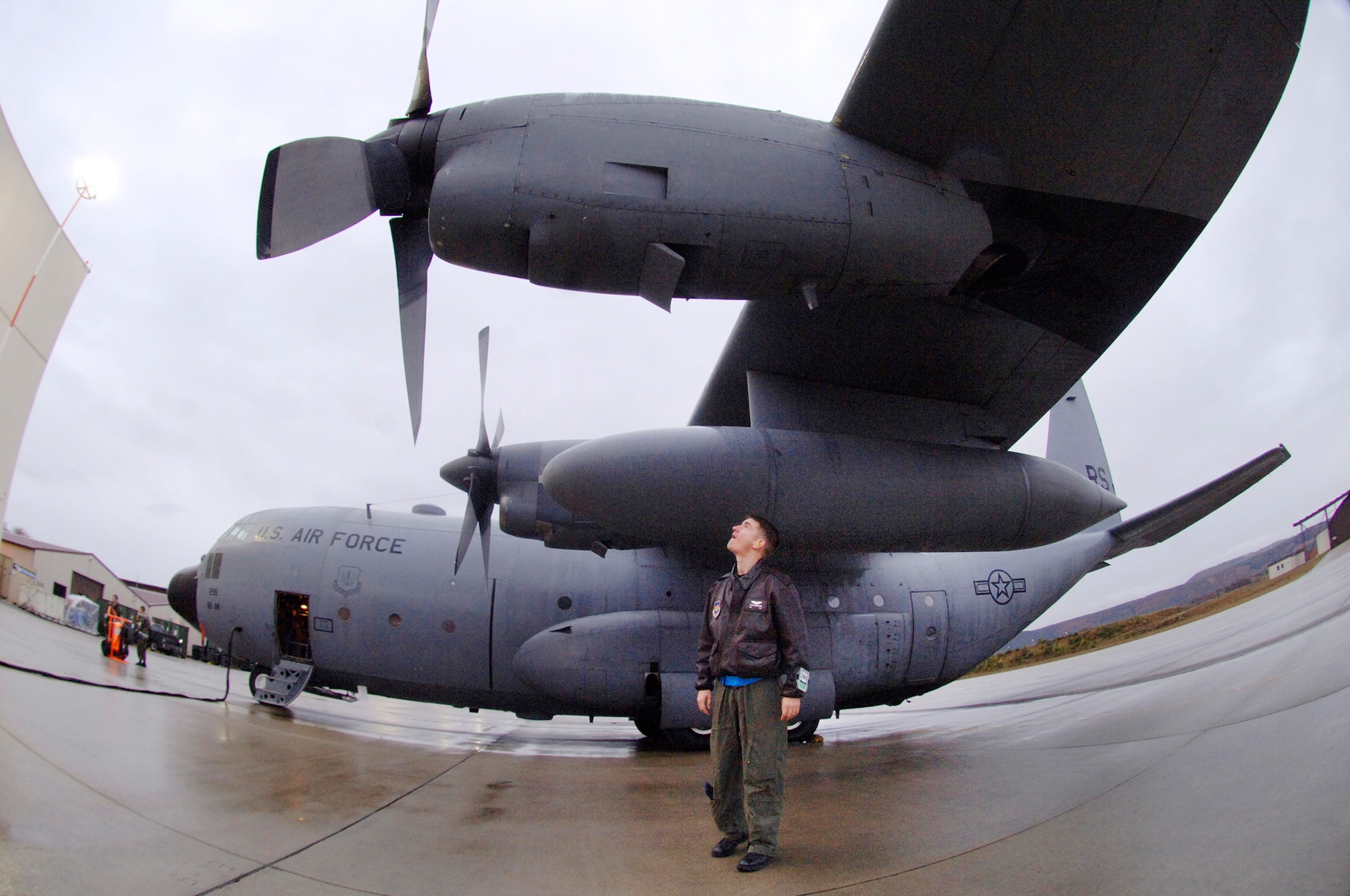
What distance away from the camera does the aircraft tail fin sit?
9812 millimetres

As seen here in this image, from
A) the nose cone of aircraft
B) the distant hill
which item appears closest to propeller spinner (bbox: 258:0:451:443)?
the distant hill

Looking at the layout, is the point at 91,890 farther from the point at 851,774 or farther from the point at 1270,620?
the point at 851,774

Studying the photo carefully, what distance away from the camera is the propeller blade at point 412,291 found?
4.48 meters

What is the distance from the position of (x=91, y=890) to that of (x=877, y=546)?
181 inches

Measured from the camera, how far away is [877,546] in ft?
16.9

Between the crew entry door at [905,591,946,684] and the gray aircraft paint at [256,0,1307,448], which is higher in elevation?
the gray aircraft paint at [256,0,1307,448]

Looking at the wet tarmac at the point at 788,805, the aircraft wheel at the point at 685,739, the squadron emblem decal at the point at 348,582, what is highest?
the squadron emblem decal at the point at 348,582

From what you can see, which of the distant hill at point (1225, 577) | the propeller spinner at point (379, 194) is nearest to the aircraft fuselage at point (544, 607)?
the propeller spinner at point (379, 194)

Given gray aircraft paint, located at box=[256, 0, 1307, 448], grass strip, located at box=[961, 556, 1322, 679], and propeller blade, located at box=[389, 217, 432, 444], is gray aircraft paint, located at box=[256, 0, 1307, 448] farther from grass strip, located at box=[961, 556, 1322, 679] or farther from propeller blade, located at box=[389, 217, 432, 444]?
grass strip, located at box=[961, 556, 1322, 679]

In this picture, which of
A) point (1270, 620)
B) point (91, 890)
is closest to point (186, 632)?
point (91, 890)

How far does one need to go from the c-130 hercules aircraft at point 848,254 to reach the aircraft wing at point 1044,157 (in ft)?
0.05

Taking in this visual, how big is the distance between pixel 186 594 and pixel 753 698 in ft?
31.8

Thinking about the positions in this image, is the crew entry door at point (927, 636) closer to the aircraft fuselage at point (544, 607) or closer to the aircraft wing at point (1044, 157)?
the aircraft fuselage at point (544, 607)

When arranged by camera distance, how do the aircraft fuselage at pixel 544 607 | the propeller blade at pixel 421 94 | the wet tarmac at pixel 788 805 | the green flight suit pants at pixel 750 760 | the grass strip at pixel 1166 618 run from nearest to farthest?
the wet tarmac at pixel 788 805
the grass strip at pixel 1166 618
the green flight suit pants at pixel 750 760
the propeller blade at pixel 421 94
the aircraft fuselage at pixel 544 607
